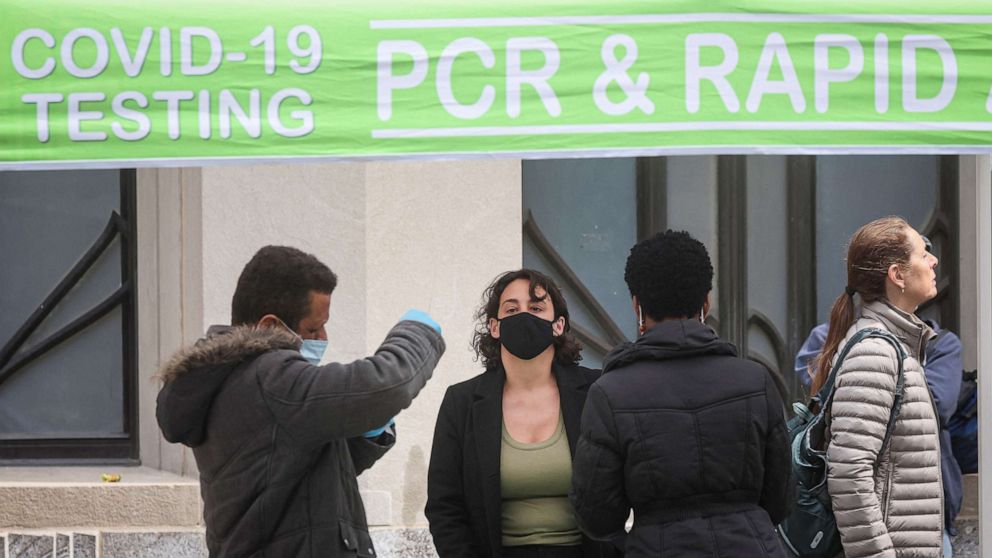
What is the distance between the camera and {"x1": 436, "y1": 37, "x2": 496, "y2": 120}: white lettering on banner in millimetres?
4121

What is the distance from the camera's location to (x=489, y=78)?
13.5 feet

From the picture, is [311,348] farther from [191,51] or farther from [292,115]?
[191,51]

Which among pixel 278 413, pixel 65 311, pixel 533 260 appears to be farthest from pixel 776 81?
pixel 65 311

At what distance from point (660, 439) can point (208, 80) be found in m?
1.75

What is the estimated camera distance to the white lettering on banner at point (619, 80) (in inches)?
162

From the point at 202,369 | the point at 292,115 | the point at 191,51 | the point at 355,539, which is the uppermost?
the point at 191,51

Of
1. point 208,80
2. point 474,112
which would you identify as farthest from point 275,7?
point 474,112

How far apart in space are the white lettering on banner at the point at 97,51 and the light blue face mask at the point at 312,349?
1.07 metres

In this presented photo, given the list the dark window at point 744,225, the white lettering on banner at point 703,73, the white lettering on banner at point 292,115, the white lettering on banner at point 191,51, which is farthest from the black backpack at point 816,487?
the dark window at point 744,225

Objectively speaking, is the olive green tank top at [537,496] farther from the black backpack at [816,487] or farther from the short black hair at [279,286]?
the short black hair at [279,286]

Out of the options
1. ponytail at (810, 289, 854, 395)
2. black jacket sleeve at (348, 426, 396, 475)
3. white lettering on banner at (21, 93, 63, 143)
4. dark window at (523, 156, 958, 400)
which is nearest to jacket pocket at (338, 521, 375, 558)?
black jacket sleeve at (348, 426, 396, 475)

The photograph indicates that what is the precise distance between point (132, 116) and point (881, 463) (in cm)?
259

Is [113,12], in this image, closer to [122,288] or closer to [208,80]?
[208,80]

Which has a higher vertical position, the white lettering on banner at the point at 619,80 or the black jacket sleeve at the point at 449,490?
the white lettering on banner at the point at 619,80
